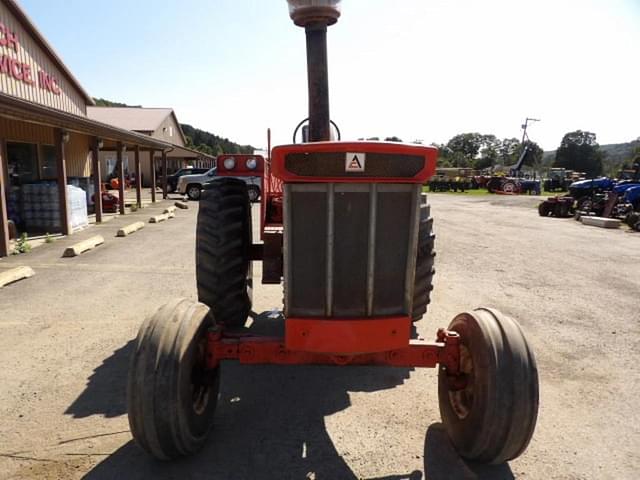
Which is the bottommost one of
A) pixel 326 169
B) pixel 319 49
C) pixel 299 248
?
pixel 299 248

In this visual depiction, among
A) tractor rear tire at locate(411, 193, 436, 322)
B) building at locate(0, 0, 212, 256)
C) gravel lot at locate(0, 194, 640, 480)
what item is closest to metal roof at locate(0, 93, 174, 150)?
building at locate(0, 0, 212, 256)

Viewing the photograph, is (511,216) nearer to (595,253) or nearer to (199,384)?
(595,253)

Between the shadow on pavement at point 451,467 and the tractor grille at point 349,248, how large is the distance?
0.93 metres

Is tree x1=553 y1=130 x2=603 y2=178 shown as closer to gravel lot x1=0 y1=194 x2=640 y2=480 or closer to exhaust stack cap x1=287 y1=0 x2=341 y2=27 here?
gravel lot x1=0 y1=194 x2=640 y2=480

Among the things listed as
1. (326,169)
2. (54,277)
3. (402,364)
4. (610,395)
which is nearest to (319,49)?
(326,169)

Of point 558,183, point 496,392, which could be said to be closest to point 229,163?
point 496,392

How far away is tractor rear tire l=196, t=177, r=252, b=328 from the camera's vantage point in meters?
3.89

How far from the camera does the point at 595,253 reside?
32.6 feet

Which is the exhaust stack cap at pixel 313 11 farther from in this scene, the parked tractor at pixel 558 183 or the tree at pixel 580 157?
the tree at pixel 580 157

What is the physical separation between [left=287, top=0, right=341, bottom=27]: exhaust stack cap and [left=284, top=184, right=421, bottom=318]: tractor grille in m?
1.65

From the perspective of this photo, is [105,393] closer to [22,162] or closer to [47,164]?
[22,162]

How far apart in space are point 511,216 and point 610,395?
15494 millimetres

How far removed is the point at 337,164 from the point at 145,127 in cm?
3746

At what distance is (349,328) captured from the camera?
2555mm
